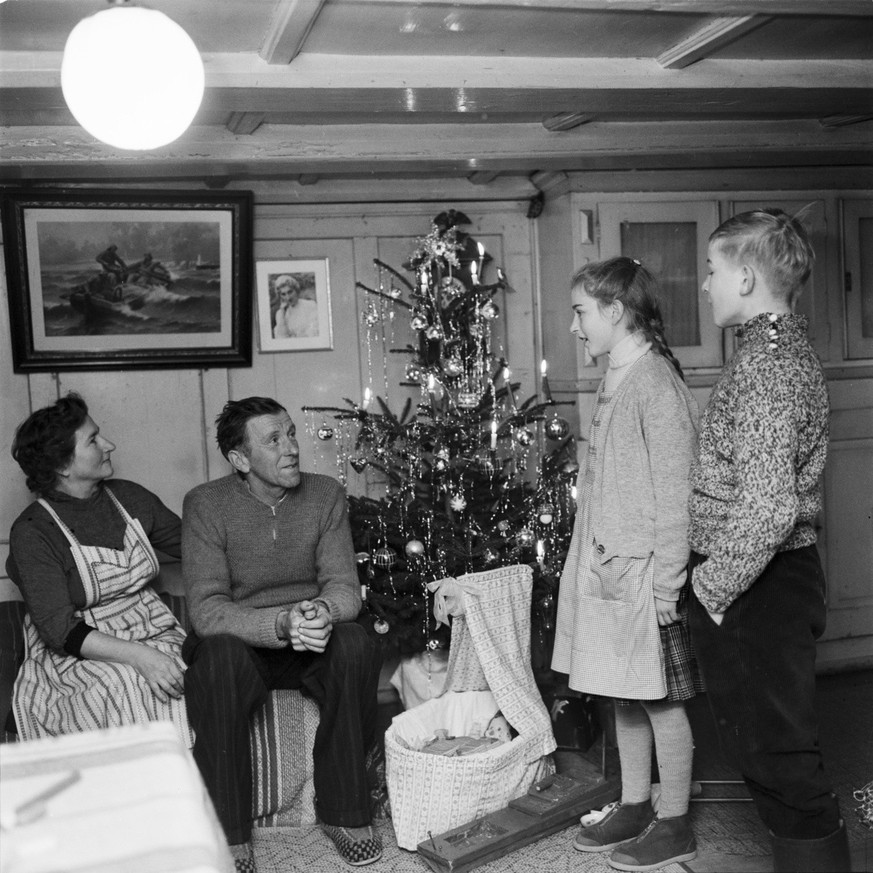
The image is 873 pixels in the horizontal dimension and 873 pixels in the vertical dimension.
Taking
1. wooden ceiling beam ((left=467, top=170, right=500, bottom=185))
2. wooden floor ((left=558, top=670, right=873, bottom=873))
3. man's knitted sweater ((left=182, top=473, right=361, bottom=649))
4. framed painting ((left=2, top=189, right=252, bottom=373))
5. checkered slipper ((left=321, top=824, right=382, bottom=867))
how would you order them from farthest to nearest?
wooden ceiling beam ((left=467, top=170, right=500, bottom=185)) < framed painting ((left=2, top=189, right=252, bottom=373)) < man's knitted sweater ((left=182, top=473, right=361, bottom=649)) < checkered slipper ((left=321, top=824, right=382, bottom=867)) < wooden floor ((left=558, top=670, right=873, bottom=873))

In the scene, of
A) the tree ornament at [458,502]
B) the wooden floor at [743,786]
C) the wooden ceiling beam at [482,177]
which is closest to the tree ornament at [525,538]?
the tree ornament at [458,502]

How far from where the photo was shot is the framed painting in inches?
135

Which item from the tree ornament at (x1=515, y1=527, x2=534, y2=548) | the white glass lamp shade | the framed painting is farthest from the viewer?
the framed painting

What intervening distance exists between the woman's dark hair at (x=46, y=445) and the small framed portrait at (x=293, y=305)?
3.33 ft

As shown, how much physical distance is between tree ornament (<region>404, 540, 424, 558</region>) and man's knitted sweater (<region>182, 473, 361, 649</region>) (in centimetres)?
24

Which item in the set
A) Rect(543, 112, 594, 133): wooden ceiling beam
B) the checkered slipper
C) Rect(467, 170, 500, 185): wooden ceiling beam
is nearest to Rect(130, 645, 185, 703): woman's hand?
the checkered slipper

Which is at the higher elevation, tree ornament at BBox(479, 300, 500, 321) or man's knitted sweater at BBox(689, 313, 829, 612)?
tree ornament at BBox(479, 300, 500, 321)

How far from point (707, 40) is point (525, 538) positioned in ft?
5.30

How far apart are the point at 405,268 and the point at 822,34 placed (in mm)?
1758

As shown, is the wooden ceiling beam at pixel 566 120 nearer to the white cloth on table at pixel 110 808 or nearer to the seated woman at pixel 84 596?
the seated woman at pixel 84 596

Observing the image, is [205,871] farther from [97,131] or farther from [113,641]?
[113,641]

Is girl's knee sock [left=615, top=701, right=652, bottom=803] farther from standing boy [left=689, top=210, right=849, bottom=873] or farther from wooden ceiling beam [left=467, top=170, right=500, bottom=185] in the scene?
wooden ceiling beam [left=467, top=170, right=500, bottom=185]

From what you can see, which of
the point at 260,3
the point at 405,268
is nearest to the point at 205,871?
the point at 260,3

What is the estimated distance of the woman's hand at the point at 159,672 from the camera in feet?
8.92
